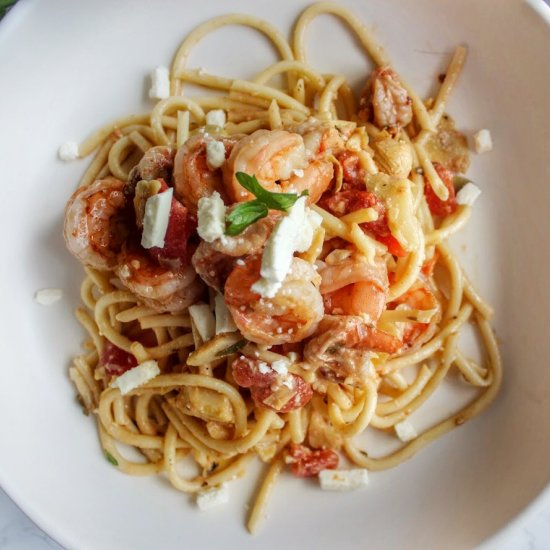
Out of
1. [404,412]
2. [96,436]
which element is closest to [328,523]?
[404,412]

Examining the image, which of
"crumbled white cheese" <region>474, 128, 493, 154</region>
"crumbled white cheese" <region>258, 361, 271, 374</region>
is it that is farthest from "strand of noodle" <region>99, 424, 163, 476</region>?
"crumbled white cheese" <region>474, 128, 493, 154</region>

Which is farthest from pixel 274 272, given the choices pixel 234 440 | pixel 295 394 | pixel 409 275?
pixel 234 440

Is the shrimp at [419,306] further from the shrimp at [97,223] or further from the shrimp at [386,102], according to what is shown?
the shrimp at [97,223]

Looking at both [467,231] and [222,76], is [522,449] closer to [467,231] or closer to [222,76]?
[467,231]

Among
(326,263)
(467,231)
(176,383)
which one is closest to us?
(326,263)

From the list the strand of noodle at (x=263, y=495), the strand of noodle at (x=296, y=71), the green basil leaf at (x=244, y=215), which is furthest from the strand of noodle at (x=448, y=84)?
the strand of noodle at (x=263, y=495)

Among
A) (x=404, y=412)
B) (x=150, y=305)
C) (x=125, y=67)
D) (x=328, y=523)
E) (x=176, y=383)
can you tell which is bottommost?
(x=328, y=523)
